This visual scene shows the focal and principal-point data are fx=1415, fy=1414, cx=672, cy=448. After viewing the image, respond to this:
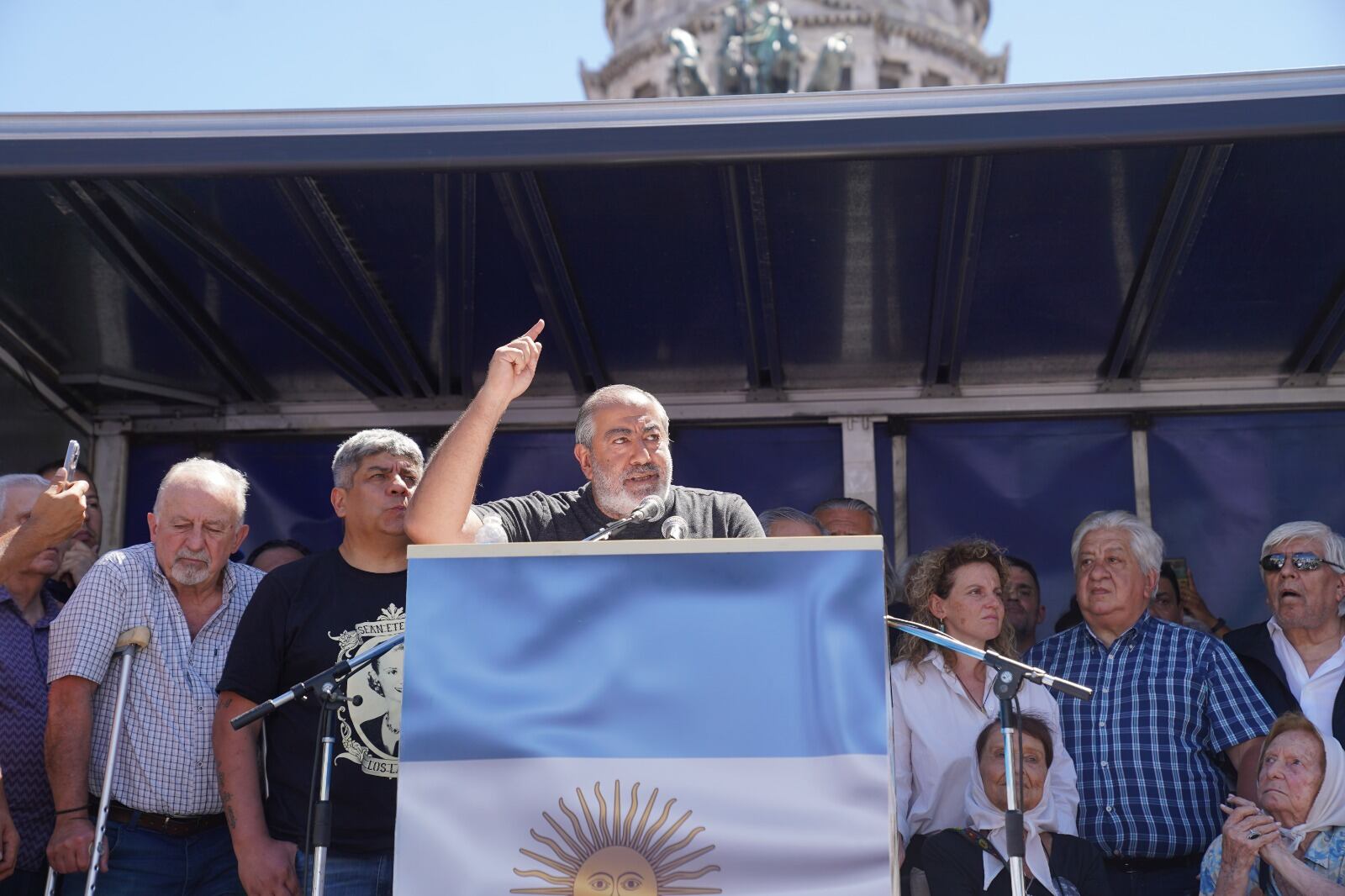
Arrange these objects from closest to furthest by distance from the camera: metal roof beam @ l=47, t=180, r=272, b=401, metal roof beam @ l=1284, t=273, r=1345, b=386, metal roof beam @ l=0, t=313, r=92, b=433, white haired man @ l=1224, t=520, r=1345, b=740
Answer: white haired man @ l=1224, t=520, r=1345, b=740 < metal roof beam @ l=47, t=180, r=272, b=401 < metal roof beam @ l=1284, t=273, r=1345, b=386 < metal roof beam @ l=0, t=313, r=92, b=433

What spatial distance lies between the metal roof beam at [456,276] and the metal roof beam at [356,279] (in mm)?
139

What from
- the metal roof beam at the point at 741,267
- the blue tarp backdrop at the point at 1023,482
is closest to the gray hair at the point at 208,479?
the metal roof beam at the point at 741,267

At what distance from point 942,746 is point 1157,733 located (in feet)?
2.32

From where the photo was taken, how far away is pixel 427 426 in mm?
6371

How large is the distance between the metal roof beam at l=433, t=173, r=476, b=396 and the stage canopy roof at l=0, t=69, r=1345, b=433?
0.01 metres

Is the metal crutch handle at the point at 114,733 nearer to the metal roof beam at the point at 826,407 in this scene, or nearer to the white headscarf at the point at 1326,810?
the metal roof beam at the point at 826,407

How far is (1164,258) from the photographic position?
16.5 feet

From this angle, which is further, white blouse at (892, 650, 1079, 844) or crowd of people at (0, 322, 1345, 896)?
white blouse at (892, 650, 1079, 844)

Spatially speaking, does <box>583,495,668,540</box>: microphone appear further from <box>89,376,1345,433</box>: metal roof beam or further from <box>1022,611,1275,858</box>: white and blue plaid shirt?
<box>89,376,1345,433</box>: metal roof beam

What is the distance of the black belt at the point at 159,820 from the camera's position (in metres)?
3.89

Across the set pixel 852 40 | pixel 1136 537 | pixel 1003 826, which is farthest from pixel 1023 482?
pixel 852 40

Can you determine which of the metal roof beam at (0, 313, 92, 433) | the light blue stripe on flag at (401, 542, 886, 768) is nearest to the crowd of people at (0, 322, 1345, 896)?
the light blue stripe on flag at (401, 542, 886, 768)

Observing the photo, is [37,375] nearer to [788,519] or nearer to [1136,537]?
[788,519]

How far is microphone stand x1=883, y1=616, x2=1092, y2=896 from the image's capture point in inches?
112
